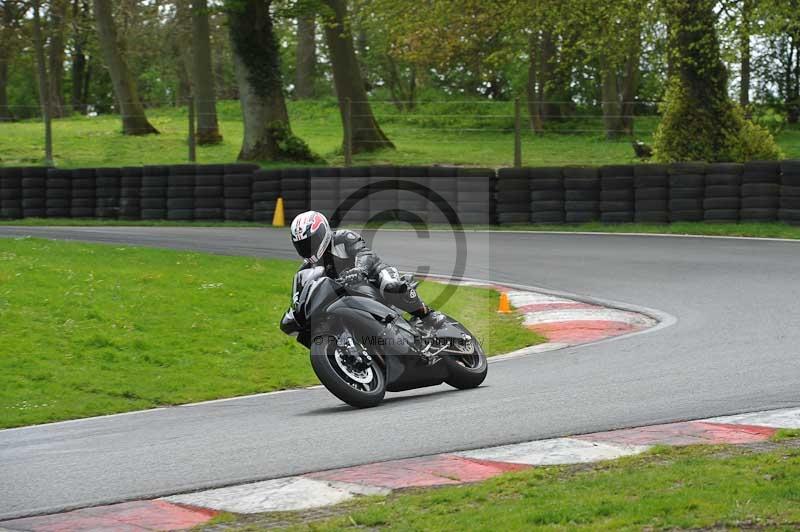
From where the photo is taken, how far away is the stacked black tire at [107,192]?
78.8 ft

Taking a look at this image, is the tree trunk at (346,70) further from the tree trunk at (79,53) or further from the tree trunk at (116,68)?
the tree trunk at (79,53)

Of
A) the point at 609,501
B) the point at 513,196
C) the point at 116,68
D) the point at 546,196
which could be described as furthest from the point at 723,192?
the point at 116,68

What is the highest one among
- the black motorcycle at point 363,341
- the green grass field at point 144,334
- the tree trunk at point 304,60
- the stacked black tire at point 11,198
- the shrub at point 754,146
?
the tree trunk at point 304,60

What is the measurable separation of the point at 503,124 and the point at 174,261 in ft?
66.8

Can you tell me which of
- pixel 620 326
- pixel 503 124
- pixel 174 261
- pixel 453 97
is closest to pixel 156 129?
pixel 503 124

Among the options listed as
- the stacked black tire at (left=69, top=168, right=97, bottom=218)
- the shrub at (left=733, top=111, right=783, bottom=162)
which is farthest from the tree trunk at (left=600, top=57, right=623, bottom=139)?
the stacked black tire at (left=69, top=168, right=97, bottom=218)

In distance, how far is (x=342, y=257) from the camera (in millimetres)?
8406

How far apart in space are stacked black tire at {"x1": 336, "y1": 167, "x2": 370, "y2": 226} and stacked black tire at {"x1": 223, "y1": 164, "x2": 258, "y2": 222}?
1998mm

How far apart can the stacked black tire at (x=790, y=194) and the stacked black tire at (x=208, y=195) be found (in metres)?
10.2

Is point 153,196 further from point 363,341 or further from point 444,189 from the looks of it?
point 363,341

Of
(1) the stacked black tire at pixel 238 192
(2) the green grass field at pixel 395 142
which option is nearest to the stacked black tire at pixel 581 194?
(2) the green grass field at pixel 395 142

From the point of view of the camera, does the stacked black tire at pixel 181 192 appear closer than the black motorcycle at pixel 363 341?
No

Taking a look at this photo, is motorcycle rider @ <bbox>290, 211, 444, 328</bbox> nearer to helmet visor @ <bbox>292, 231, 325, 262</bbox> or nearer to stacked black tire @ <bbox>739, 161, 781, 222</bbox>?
helmet visor @ <bbox>292, 231, 325, 262</bbox>

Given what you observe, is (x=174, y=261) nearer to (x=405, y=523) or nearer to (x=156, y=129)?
(x=405, y=523)
